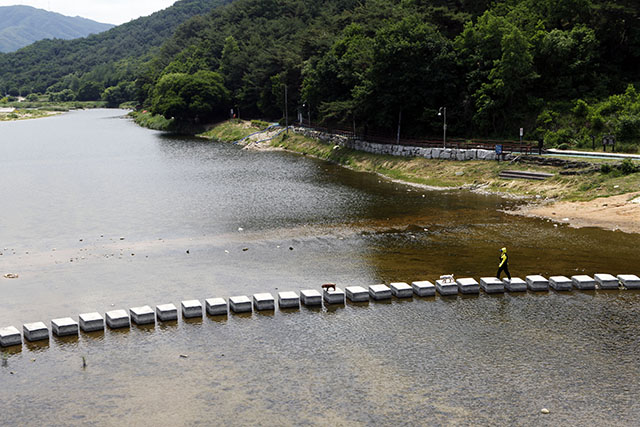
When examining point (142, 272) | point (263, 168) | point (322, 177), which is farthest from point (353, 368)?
point (263, 168)

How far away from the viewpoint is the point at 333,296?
32531 mm

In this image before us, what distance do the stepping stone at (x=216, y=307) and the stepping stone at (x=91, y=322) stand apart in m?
5.01

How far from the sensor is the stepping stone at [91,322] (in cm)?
2888

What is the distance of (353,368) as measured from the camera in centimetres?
2480

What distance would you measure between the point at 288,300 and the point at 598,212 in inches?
1185

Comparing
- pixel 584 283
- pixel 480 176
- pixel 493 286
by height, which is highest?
pixel 480 176

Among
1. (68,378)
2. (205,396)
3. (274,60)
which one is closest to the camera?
(205,396)

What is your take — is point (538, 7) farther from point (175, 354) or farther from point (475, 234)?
point (175, 354)

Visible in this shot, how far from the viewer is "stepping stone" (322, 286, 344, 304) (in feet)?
107

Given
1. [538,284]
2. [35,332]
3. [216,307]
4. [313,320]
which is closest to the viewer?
[35,332]

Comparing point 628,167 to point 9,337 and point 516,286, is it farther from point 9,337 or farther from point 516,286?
point 9,337

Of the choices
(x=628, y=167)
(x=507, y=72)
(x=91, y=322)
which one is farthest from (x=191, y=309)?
(x=507, y=72)

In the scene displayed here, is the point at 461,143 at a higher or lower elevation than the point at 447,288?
higher

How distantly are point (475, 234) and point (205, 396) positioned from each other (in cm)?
2899
